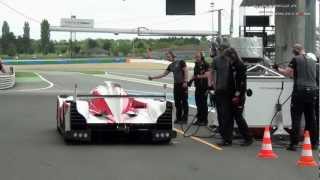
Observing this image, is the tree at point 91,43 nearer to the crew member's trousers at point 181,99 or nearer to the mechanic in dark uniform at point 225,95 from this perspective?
the crew member's trousers at point 181,99

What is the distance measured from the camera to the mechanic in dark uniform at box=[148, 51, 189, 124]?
1652 centimetres

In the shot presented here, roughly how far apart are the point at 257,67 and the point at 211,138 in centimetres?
179

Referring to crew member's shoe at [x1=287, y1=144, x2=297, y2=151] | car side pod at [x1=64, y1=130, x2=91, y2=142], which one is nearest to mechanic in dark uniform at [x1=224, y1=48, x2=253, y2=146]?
crew member's shoe at [x1=287, y1=144, x2=297, y2=151]

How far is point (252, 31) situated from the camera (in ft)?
137

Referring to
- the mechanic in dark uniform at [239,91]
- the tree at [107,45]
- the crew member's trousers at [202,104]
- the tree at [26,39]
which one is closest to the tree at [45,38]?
the tree at [26,39]

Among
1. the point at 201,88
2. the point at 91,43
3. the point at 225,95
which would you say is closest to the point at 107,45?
the point at 91,43

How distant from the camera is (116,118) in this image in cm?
1227

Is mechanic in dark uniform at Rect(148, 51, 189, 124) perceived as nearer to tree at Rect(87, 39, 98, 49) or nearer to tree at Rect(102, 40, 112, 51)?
tree at Rect(102, 40, 112, 51)

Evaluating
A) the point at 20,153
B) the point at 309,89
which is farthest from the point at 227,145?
the point at 20,153

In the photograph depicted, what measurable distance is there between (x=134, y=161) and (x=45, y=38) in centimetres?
→ 13686

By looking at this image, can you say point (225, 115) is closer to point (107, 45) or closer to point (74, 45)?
point (74, 45)

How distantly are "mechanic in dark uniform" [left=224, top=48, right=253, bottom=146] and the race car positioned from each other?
46.2 inches

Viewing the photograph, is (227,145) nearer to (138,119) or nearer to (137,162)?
(138,119)

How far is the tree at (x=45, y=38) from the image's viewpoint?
135900 mm
